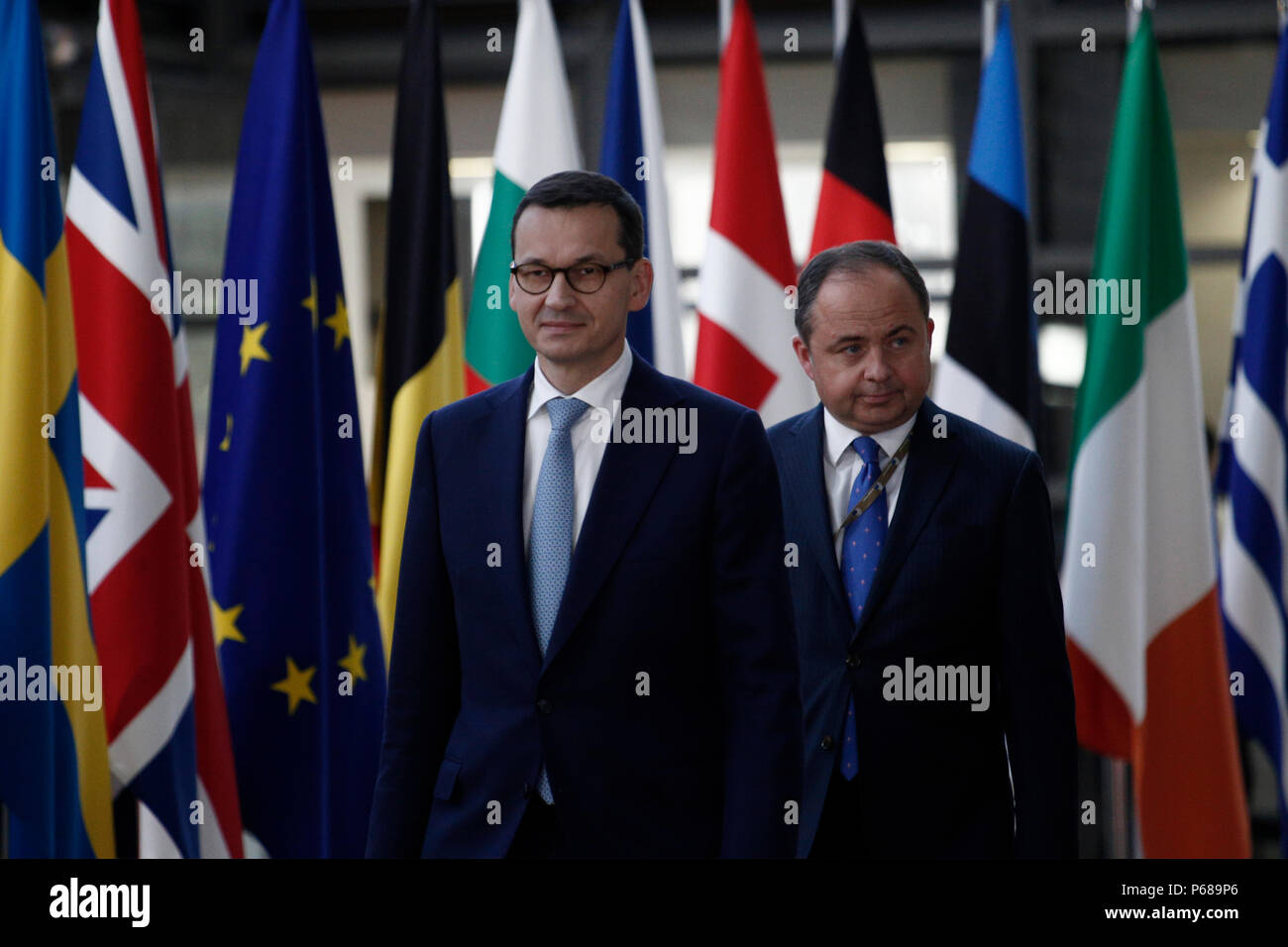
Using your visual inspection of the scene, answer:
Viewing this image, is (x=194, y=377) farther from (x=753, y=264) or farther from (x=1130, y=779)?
(x=1130, y=779)

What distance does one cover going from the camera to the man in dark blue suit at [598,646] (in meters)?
1.86

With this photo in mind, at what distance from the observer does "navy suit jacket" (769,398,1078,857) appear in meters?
2.05

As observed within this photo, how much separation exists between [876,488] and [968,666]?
306mm

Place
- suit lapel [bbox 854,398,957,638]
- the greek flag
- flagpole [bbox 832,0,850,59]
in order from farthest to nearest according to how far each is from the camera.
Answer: flagpole [bbox 832,0,850,59]
the greek flag
suit lapel [bbox 854,398,957,638]

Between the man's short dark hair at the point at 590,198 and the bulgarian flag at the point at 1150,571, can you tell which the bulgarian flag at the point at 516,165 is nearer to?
the man's short dark hair at the point at 590,198

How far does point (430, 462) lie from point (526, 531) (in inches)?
6.9

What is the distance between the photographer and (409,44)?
3299 millimetres

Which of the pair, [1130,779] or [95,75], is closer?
[95,75]

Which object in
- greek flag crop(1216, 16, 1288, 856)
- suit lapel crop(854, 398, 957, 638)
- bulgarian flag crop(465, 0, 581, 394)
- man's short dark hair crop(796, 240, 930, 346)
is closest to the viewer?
suit lapel crop(854, 398, 957, 638)

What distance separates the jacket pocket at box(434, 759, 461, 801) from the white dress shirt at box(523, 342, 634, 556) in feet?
1.16
